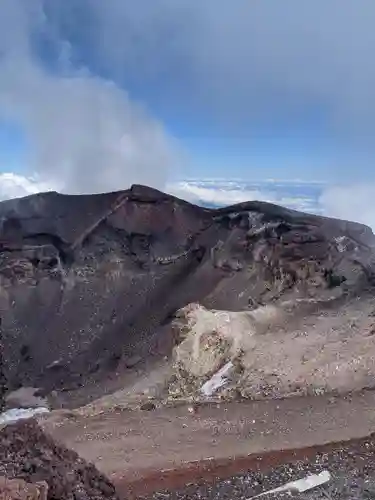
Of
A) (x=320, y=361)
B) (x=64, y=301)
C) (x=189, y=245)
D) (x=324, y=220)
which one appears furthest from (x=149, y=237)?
(x=320, y=361)

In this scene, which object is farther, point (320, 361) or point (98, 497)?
point (320, 361)

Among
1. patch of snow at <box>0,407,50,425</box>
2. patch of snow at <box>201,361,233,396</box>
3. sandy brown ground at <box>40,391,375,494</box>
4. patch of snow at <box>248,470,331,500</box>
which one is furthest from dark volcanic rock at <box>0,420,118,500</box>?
patch of snow at <box>0,407,50,425</box>

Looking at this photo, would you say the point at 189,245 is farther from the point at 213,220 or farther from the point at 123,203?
the point at 123,203

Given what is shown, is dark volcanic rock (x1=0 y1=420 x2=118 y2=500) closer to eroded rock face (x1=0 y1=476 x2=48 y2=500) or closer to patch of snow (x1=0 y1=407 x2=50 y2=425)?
eroded rock face (x1=0 y1=476 x2=48 y2=500)

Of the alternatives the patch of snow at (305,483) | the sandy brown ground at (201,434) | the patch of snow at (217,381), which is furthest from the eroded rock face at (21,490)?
the patch of snow at (217,381)

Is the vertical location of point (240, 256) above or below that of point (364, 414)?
above
